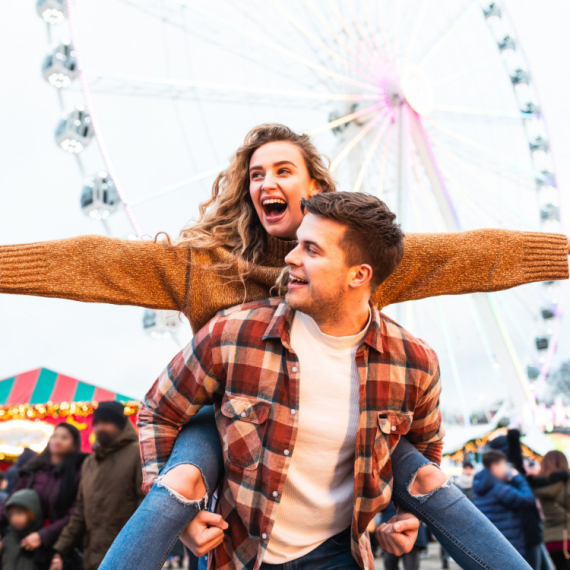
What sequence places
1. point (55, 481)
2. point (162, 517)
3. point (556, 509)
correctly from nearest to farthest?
point (162, 517)
point (55, 481)
point (556, 509)

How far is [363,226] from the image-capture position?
2.11m

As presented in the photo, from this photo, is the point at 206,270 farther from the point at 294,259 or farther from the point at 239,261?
the point at 294,259

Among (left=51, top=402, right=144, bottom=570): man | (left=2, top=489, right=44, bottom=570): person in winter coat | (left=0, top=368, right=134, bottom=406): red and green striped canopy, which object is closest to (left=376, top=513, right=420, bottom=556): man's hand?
(left=51, top=402, right=144, bottom=570): man

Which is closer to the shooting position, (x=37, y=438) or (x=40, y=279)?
(x=40, y=279)

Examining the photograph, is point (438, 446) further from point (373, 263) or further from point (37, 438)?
point (37, 438)

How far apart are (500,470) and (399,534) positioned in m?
3.79

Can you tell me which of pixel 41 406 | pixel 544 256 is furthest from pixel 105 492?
pixel 41 406

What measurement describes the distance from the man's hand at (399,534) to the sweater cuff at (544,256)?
102 cm

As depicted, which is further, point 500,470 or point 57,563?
point 500,470

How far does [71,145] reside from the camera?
9.16m

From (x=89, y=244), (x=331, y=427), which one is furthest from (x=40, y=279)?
(x=331, y=427)

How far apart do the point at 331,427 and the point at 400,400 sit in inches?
9.3

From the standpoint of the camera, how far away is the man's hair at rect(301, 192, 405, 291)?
2102 millimetres

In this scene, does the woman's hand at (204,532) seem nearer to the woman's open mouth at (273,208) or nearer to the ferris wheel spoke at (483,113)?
the woman's open mouth at (273,208)
